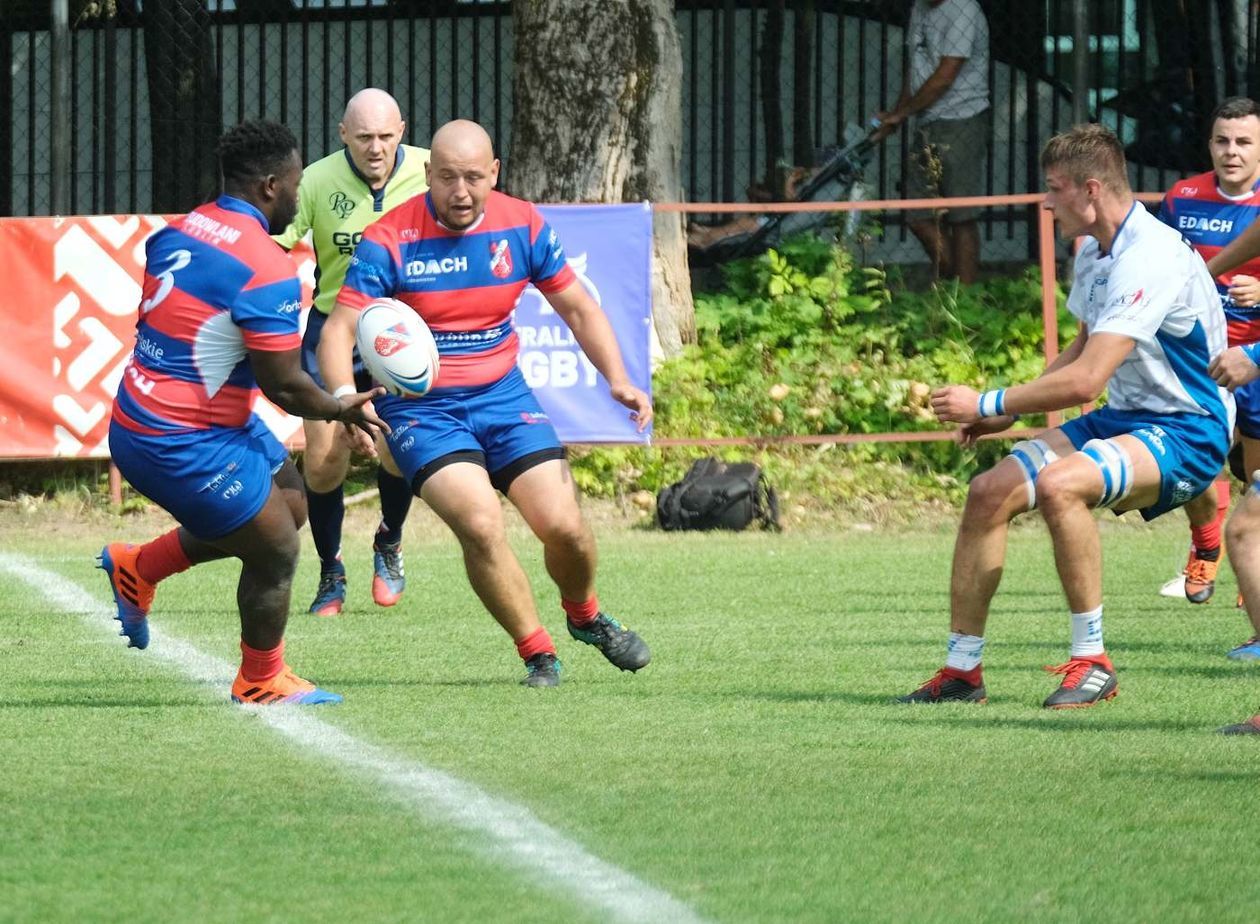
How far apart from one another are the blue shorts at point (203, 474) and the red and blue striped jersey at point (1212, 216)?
4.69 m

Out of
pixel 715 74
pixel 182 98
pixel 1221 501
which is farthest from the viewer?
pixel 182 98

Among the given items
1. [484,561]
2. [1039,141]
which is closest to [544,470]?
[484,561]

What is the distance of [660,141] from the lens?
14.8 meters

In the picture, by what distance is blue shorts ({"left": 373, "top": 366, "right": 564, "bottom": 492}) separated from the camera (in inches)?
289

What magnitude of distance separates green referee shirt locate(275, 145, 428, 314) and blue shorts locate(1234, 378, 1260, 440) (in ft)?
12.1

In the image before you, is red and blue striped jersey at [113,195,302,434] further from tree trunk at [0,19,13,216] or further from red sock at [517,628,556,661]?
tree trunk at [0,19,13,216]

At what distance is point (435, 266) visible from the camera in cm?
750

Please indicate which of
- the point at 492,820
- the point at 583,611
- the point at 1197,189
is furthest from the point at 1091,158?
the point at 1197,189

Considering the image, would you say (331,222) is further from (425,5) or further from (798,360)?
(425,5)

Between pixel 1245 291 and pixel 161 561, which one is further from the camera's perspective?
pixel 1245 291

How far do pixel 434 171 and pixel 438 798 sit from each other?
283 centimetres

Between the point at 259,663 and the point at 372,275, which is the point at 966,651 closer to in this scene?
the point at 259,663

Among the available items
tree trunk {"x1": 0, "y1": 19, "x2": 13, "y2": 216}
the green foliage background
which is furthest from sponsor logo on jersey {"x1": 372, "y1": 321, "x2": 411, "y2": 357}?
tree trunk {"x1": 0, "y1": 19, "x2": 13, "y2": 216}

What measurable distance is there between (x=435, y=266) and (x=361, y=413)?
3.00 ft
